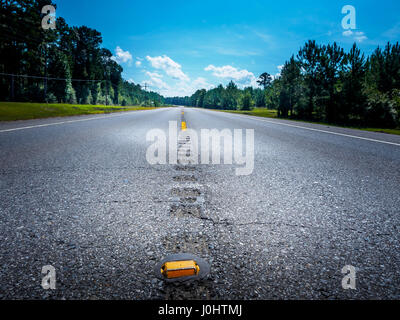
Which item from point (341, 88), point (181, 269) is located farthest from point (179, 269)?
point (341, 88)

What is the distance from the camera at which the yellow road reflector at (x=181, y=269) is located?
3.90ft

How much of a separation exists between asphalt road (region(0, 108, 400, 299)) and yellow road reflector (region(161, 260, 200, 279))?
65mm

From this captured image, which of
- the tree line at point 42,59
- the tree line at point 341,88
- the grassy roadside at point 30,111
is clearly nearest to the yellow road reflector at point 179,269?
the grassy roadside at point 30,111

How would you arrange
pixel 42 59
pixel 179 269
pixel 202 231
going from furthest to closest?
pixel 42 59, pixel 202 231, pixel 179 269

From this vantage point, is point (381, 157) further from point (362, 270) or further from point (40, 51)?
point (40, 51)

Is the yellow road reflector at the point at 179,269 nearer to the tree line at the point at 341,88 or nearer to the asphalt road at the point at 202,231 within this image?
the asphalt road at the point at 202,231

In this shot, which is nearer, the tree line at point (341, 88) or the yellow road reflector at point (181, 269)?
the yellow road reflector at point (181, 269)

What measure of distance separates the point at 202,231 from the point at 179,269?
0.47 metres

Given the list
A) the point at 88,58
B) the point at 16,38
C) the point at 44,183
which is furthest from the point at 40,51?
the point at 44,183

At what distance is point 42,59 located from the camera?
44.8m

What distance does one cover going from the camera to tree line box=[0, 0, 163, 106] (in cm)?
3881

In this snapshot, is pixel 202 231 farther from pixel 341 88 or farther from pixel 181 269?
pixel 341 88

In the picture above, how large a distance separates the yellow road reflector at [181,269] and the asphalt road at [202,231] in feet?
0.14

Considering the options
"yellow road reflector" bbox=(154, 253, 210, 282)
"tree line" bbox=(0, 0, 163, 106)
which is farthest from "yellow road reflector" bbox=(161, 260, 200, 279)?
"tree line" bbox=(0, 0, 163, 106)
